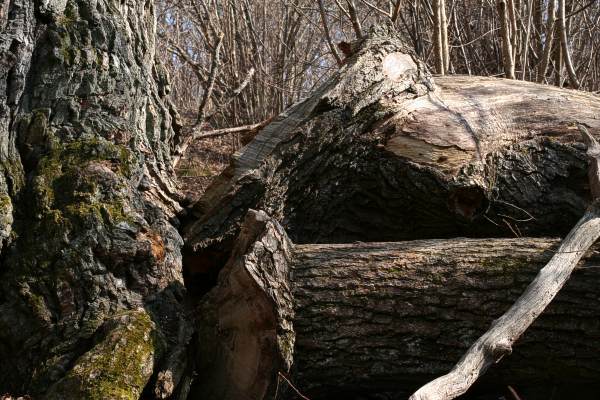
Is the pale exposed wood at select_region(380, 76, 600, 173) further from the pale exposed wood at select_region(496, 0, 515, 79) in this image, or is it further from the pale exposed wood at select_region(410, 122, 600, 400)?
the pale exposed wood at select_region(496, 0, 515, 79)

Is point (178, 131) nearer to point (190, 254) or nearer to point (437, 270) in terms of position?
point (190, 254)

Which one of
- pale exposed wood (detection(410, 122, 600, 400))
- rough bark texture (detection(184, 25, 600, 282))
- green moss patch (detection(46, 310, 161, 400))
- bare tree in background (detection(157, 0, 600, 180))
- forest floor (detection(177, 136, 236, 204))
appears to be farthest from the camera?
forest floor (detection(177, 136, 236, 204))

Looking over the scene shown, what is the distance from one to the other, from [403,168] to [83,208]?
1.53 metres

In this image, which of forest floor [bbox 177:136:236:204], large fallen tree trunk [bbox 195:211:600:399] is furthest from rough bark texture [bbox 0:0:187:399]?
forest floor [bbox 177:136:236:204]

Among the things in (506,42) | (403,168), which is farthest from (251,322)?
(506,42)

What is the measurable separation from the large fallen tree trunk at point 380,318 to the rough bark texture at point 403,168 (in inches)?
26.7

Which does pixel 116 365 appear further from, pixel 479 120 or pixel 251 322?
pixel 479 120

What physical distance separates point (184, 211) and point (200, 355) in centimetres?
98

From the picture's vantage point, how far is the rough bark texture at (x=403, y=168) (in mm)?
3553

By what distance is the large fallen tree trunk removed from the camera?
2.72 m

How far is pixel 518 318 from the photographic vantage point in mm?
2484

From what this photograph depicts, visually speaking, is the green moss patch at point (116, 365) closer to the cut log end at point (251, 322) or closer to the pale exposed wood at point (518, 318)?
the cut log end at point (251, 322)

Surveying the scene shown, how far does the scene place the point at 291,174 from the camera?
3629 mm

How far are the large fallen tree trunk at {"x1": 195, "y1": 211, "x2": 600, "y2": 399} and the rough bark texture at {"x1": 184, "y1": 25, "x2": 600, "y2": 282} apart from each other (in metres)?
0.68
